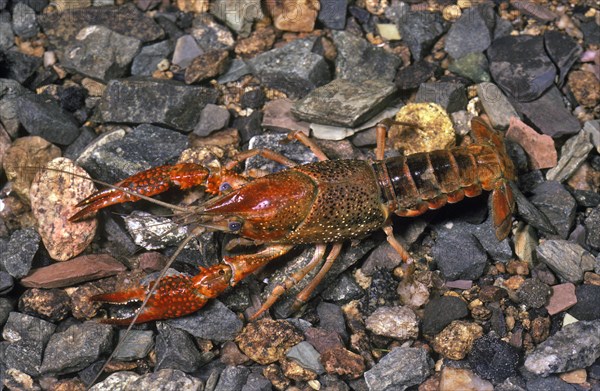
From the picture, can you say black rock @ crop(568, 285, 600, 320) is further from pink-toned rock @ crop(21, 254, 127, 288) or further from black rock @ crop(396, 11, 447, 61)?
pink-toned rock @ crop(21, 254, 127, 288)

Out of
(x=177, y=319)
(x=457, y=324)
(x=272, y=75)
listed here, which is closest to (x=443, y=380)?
(x=457, y=324)

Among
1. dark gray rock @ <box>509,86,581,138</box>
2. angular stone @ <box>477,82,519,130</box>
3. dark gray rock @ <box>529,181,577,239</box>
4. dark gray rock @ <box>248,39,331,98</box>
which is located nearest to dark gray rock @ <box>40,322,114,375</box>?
dark gray rock @ <box>248,39,331,98</box>

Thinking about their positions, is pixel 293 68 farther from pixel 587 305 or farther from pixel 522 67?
pixel 587 305

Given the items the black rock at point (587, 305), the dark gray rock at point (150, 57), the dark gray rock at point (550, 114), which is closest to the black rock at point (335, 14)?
the dark gray rock at point (150, 57)

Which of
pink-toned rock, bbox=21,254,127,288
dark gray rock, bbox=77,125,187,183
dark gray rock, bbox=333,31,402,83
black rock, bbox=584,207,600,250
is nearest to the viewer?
pink-toned rock, bbox=21,254,127,288

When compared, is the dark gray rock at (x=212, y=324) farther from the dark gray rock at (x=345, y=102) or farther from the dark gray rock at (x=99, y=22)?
the dark gray rock at (x=99, y=22)

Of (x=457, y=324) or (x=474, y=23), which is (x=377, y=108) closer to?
(x=474, y=23)

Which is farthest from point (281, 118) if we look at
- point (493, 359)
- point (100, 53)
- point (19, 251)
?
point (493, 359)
